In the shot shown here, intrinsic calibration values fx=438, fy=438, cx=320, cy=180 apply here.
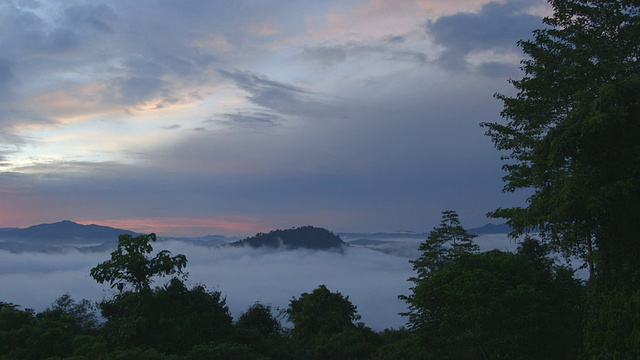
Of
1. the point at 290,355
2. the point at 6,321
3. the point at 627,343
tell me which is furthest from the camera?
the point at 290,355

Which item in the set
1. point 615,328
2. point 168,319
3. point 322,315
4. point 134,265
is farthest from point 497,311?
point 322,315

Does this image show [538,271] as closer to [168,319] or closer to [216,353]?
[216,353]

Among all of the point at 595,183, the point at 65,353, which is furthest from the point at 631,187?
the point at 65,353

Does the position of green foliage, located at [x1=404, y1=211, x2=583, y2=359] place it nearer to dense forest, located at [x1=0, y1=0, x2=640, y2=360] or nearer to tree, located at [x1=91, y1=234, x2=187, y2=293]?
dense forest, located at [x1=0, y1=0, x2=640, y2=360]

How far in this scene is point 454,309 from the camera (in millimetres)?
17516

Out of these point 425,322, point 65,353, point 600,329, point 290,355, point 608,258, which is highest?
point 608,258

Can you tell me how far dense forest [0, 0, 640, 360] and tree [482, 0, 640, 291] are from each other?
48 millimetres

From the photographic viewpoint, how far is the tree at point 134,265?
20000 mm

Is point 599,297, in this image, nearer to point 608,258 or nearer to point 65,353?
point 608,258

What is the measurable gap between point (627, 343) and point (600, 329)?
133cm

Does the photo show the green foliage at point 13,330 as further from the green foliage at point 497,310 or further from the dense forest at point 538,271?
the green foliage at point 497,310

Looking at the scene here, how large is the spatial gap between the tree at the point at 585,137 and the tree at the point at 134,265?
15818 millimetres

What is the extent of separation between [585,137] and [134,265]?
1836 cm

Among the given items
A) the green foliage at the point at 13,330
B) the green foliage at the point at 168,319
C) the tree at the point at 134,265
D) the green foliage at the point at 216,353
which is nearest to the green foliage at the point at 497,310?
the green foliage at the point at 216,353
